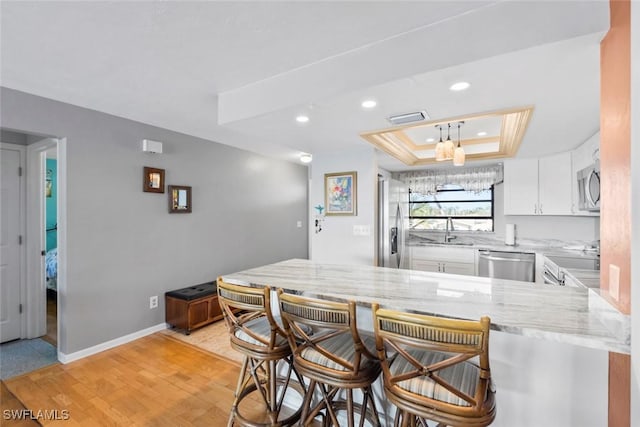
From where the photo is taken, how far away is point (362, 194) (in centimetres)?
343

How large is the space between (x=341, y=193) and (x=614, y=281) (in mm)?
2588

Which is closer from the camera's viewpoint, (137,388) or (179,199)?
(137,388)

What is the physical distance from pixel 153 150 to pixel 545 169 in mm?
4809

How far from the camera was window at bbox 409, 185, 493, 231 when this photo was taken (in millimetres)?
4969

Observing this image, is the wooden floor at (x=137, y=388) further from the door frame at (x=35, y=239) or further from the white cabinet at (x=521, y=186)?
the white cabinet at (x=521, y=186)

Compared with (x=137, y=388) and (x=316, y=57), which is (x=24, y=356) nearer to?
(x=137, y=388)

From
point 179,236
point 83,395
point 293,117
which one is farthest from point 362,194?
point 83,395

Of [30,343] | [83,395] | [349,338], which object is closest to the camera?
[349,338]

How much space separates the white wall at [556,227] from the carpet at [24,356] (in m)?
5.78

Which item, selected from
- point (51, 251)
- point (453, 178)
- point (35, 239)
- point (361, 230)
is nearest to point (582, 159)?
point (453, 178)

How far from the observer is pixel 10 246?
3068mm

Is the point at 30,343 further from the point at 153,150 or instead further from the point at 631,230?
the point at 631,230

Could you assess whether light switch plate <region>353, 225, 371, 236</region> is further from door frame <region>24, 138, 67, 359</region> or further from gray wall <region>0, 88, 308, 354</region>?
door frame <region>24, 138, 67, 359</region>

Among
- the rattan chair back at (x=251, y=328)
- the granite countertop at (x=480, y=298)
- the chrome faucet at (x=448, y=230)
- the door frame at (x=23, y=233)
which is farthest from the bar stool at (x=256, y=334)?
the chrome faucet at (x=448, y=230)
